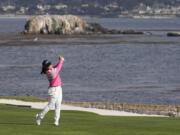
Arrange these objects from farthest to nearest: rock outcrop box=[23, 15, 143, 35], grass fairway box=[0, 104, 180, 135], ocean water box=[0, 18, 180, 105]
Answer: rock outcrop box=[23, 15, 143, 35] → ocean water box=[0, 18, 180, 105] → grass fairway box=[0, 104, 180, 135]

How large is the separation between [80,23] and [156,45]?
59.6 m

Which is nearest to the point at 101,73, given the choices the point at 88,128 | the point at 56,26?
the point at 88,128

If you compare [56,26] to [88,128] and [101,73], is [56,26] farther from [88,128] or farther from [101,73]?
[88,128]

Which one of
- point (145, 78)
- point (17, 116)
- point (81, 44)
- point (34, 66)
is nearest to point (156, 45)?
point (81, 44)

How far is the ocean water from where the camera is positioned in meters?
51.9

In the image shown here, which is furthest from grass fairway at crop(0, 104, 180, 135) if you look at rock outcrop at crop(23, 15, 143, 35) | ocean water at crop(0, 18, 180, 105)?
rock outcrop at crop(23, 15, 143, 35)

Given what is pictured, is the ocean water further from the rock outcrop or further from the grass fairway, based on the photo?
the rock outcrop

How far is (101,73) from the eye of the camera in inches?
2899

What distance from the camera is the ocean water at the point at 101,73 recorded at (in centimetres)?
5194

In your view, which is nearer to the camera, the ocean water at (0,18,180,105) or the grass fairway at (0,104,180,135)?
the grass fairway at (0,104,180,135)

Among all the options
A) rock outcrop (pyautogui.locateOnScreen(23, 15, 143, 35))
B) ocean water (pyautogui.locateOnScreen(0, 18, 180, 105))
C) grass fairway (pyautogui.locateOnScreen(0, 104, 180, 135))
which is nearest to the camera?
grass fairway (pyautogui.locateOnScreen(0, 104, 180, 135))

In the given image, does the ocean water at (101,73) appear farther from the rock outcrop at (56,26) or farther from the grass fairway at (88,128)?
the rock outcrop at (56,26)

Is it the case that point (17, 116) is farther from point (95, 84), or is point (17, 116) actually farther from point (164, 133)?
point (95, 84)

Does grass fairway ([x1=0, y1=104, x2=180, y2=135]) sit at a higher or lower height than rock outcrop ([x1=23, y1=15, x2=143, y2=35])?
higher
